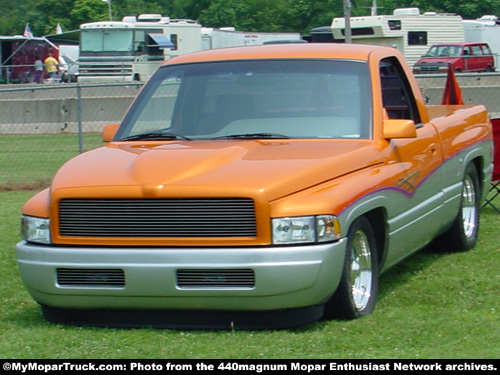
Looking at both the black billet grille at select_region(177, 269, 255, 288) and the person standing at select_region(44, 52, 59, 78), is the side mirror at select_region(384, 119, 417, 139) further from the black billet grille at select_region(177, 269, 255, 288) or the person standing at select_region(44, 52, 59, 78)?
the person standing at select_region(44, 52, 59, 78)

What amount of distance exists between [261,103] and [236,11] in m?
66.0

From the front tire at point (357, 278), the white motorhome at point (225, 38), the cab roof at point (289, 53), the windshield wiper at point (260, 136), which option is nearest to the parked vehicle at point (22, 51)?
the white motorhome at point (225, 38)

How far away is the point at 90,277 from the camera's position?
18.0 ft

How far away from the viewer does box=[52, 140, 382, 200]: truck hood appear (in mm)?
5324

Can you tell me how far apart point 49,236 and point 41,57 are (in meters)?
44.5

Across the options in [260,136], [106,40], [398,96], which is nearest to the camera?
[260,136]

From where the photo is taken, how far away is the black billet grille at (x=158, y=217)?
5270mm

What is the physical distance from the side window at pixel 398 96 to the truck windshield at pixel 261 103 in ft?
2.01

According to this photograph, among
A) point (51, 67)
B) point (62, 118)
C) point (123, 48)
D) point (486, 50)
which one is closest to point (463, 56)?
point (486, 50)

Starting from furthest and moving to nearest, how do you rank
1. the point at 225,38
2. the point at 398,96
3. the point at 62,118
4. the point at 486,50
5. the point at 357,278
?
1. the point at 225,38
2. the point at 486,50
3. the point at 62,118
4. the point at 398,96
5. the point at 357,278

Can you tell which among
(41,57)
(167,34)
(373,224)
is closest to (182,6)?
(41,57)

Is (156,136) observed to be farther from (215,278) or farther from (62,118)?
(62,118)

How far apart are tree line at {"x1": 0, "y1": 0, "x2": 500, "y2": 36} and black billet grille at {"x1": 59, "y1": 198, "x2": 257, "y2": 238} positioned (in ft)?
190

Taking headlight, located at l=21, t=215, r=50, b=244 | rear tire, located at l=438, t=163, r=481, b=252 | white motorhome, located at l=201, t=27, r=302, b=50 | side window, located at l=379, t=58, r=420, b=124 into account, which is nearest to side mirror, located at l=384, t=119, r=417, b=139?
side window, located at l=379, t=58, r=420, b=124
